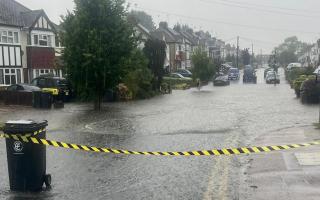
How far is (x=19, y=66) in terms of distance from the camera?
117 feet

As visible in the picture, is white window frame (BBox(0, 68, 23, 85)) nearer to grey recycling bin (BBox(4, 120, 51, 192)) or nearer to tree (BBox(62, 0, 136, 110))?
tree (BBox(62, 0, 136, 110))

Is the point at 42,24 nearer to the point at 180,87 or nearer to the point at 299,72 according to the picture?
the point at 180,87

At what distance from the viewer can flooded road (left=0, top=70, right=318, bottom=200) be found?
712cm

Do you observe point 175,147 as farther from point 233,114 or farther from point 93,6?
point 93,6

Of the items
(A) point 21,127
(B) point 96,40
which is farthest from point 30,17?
(A) point 21,127

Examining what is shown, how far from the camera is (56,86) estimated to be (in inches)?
1094

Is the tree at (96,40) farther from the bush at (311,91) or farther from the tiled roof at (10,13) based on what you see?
the tiled roof at (10,13)

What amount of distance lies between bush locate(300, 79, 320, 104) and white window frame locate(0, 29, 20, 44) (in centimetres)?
2431

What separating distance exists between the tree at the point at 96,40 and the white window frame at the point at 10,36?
13693 mm

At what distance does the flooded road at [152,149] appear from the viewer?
7117 millimetres

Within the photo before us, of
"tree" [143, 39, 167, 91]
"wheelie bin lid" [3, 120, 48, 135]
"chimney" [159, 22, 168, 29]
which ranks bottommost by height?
"wheelie bin lid" [3, 120, 48, 135]

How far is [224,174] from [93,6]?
1621 cm

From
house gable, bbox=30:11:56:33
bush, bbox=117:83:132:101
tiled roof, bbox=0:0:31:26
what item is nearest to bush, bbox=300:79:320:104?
bush, bbox=117:83:132:101

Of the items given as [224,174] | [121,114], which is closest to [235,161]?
[224,174]
